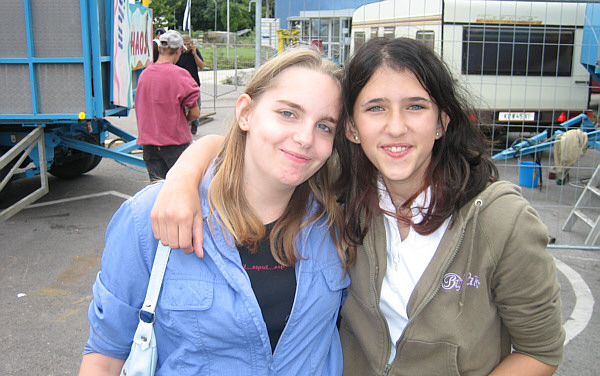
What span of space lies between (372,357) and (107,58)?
521cm

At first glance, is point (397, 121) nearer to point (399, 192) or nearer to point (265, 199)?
point (399, 192)

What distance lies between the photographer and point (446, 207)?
65.7 inches

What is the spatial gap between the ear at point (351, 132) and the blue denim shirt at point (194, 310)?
0.55 metres

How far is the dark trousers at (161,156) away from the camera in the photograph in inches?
229

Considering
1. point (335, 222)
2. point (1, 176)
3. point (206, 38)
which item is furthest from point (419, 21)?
point (206, 38)

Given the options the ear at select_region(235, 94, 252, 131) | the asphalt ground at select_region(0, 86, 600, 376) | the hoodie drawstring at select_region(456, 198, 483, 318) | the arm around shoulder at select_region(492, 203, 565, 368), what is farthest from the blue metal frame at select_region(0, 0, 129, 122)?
the arm around shoulder at select_region(492, 203, 565, 368)

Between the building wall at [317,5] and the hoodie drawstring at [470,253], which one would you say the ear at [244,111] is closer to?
the hoodie drawstring at [470,253]

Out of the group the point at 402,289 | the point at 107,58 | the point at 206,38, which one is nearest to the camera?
the point at 402,289

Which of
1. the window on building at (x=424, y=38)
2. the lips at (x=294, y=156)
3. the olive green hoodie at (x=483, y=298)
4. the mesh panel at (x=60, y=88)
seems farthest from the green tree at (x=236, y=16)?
the olive green hoodie at (x=483, y=298)

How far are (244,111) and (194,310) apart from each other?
0.69 metres

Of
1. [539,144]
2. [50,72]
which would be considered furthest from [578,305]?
[50,72]

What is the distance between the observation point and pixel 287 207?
1837mm

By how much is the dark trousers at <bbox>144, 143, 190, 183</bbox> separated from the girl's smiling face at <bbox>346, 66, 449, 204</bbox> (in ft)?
14.1

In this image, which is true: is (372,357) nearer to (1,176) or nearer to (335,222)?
(335,222)
